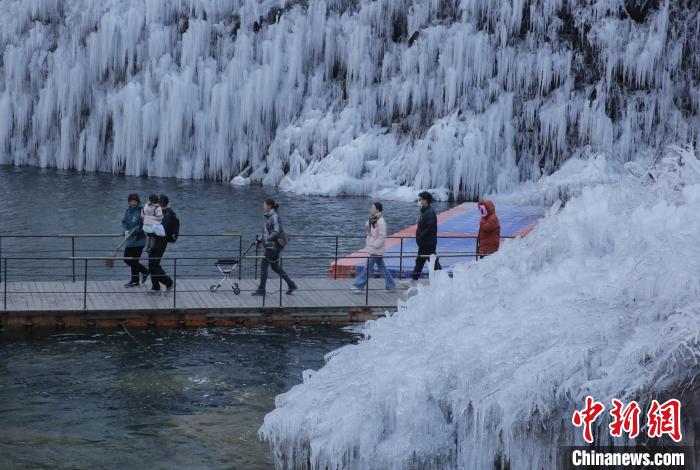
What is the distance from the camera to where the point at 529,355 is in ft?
19.7

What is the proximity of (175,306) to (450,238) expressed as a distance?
10.7 meters

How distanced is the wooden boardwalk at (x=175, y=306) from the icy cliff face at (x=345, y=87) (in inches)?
1062

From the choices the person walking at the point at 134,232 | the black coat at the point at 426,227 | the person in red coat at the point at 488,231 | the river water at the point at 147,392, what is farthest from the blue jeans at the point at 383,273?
the person walking at the point at 134,232

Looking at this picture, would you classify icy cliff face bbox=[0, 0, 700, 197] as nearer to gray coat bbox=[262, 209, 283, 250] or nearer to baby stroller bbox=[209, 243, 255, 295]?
baby stroller bbox=[209, 243, 255, 295]

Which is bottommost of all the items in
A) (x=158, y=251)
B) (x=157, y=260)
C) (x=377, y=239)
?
(x=157, y=260)

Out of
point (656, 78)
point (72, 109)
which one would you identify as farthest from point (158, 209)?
point (72, 109)

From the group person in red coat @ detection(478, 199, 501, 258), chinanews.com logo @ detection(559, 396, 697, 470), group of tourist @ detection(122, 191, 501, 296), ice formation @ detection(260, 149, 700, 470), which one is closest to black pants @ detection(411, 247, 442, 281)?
group of tourist @ detection(122, 191, 501, 296)

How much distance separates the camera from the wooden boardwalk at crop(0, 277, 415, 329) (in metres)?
15.2

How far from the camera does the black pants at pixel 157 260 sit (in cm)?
1581

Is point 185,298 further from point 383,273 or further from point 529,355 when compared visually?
point 529,355

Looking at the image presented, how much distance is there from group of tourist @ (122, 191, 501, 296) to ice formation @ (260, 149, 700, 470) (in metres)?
8.39

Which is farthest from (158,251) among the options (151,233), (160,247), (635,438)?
(635,438)

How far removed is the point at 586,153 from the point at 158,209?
29459mm

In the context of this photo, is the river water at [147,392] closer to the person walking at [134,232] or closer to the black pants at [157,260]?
the black pants at [157,260]
